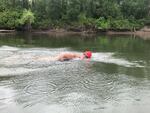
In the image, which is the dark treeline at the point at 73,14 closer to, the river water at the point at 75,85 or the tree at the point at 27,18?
the tree at the point at 27,18

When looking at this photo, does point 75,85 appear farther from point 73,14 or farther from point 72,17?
point 72,17

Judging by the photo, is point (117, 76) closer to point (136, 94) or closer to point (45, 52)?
point (136, 94)

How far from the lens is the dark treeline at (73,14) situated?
234 feet

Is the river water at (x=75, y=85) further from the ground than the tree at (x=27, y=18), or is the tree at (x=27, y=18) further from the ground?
the tree at (x=27, y=18)

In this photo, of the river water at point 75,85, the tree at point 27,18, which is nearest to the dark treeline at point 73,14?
the tree at point 27,18

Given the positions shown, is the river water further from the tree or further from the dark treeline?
the dark treeline

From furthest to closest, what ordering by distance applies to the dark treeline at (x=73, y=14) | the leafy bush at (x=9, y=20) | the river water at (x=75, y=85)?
the dark treeline at (x=73, y=14) → the leafy bush at (x=9, y=20) → the river water at (x=75, y=85)

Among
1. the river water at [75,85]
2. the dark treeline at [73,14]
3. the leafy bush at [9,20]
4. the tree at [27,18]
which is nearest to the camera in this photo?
the river water at [75,85]

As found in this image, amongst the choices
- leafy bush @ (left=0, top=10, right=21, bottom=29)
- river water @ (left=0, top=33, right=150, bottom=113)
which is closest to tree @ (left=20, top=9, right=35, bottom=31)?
leafy bush @ (left=0, top=10, right=21, bottom=29)

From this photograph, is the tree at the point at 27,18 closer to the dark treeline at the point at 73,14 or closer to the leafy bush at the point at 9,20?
the dark treeline at the point at 73,14

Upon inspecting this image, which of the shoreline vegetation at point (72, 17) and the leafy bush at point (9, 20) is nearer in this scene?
the leafy bush at point (9, 20)

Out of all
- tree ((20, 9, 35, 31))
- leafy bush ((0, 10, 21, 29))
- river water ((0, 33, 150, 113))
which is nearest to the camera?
river water ((0, 33, 150, 113))

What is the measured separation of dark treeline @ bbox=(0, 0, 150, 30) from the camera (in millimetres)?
71375

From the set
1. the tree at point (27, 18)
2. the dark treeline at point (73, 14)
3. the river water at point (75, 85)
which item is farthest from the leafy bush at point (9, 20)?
the river water at point (75, 85)
